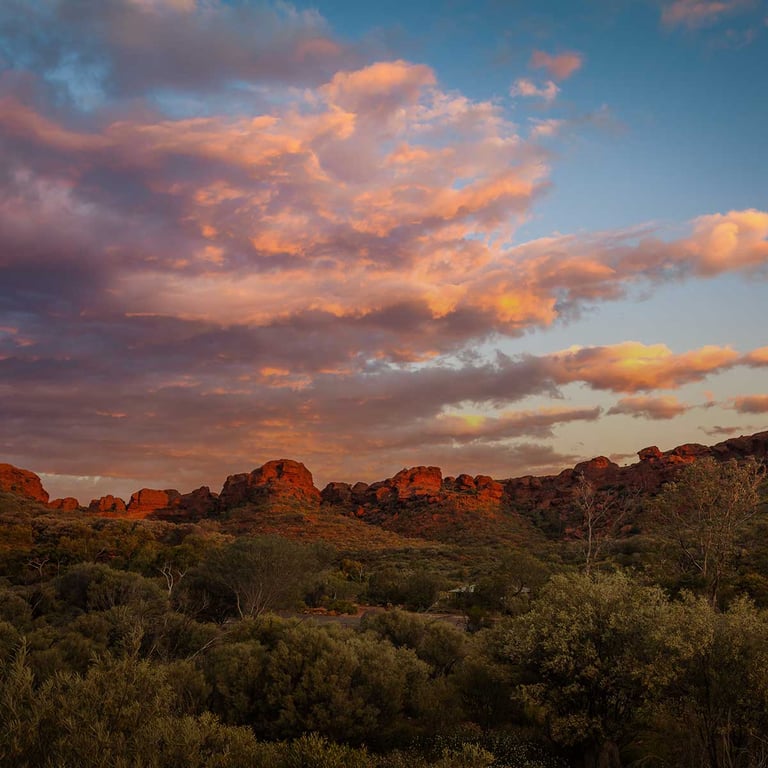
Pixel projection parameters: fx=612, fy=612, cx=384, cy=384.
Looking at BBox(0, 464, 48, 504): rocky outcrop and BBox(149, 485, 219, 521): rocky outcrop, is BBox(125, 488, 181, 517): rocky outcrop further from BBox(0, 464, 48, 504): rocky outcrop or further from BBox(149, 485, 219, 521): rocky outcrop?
BBox(0, 464, 48, 504): rocky outcrop

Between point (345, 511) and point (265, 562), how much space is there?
114 m

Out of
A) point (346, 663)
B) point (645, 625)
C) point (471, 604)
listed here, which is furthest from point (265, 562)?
point (645, 625)

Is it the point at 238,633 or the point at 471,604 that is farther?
the point at 471,604

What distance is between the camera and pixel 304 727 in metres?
19.3

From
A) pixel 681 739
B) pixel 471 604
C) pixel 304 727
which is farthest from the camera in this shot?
pixel 471 604

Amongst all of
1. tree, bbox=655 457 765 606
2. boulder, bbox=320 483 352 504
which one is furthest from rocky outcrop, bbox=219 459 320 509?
tree, bbox=655 457 765 606

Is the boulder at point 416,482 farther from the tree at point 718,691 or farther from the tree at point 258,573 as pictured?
the tree at point 718,691

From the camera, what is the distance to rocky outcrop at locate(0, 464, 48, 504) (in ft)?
493

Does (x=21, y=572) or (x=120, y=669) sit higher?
(x=120, y=669)

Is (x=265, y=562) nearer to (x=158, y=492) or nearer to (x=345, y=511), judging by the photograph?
(x=345, y=511)

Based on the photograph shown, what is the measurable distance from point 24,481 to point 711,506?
169663 mm

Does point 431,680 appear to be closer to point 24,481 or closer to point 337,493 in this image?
point 337,493

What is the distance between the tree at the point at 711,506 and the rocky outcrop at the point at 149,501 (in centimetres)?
16888

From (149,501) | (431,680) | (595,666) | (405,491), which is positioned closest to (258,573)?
(431,680)
